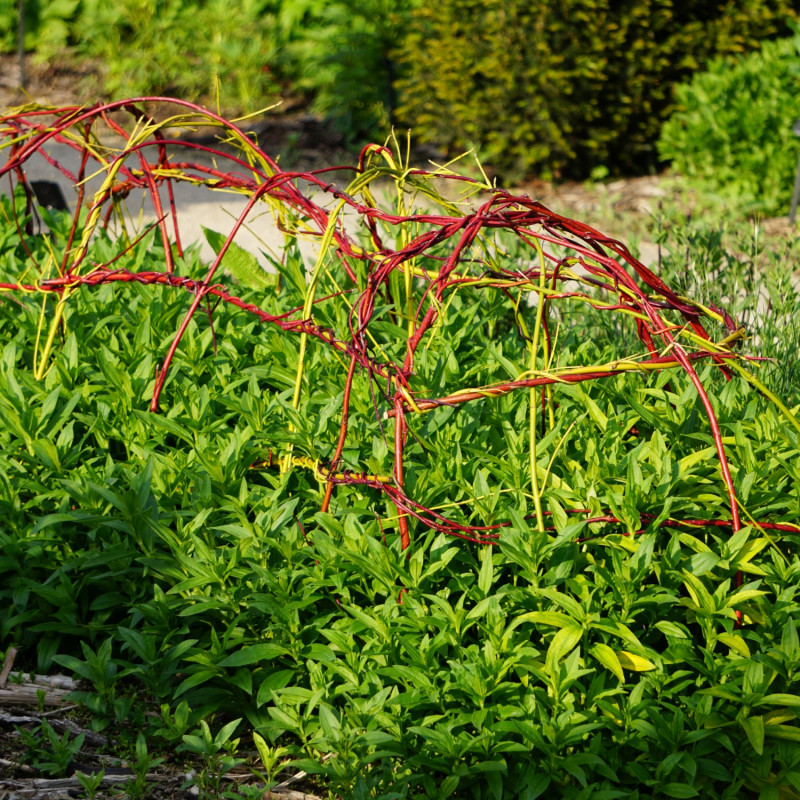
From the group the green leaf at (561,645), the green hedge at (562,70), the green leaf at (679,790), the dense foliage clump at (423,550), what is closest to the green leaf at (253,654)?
the dense foliage clump at (423,550)

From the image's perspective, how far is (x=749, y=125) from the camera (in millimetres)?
6660

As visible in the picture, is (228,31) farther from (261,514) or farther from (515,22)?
(261,514)

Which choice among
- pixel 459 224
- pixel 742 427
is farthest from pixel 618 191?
pixel 459 224

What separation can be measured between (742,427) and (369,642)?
1.15 metres

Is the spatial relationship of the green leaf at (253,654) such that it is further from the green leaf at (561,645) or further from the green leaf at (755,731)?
the green leaf at (755,731)

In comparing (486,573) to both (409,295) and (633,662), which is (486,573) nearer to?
(633,662)

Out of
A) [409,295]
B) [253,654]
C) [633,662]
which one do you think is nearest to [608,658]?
[633,662]

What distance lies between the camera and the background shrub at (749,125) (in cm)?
663

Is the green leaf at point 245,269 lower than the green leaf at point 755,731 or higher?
higher

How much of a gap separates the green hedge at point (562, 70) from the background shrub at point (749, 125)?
13.8 inches

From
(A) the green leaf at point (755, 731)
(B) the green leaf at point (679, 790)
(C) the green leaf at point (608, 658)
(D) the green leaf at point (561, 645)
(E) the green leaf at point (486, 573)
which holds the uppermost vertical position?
(E) the green leaf at point (486, 573)

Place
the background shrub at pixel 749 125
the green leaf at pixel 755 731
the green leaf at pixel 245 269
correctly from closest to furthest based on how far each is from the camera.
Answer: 1. the green leaf at pixel 755 731
2. the green leaf at pixel 245 269
3. the background shrub at pixel 749 125

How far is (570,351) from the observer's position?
2.92m

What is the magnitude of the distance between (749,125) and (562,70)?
1.40m
